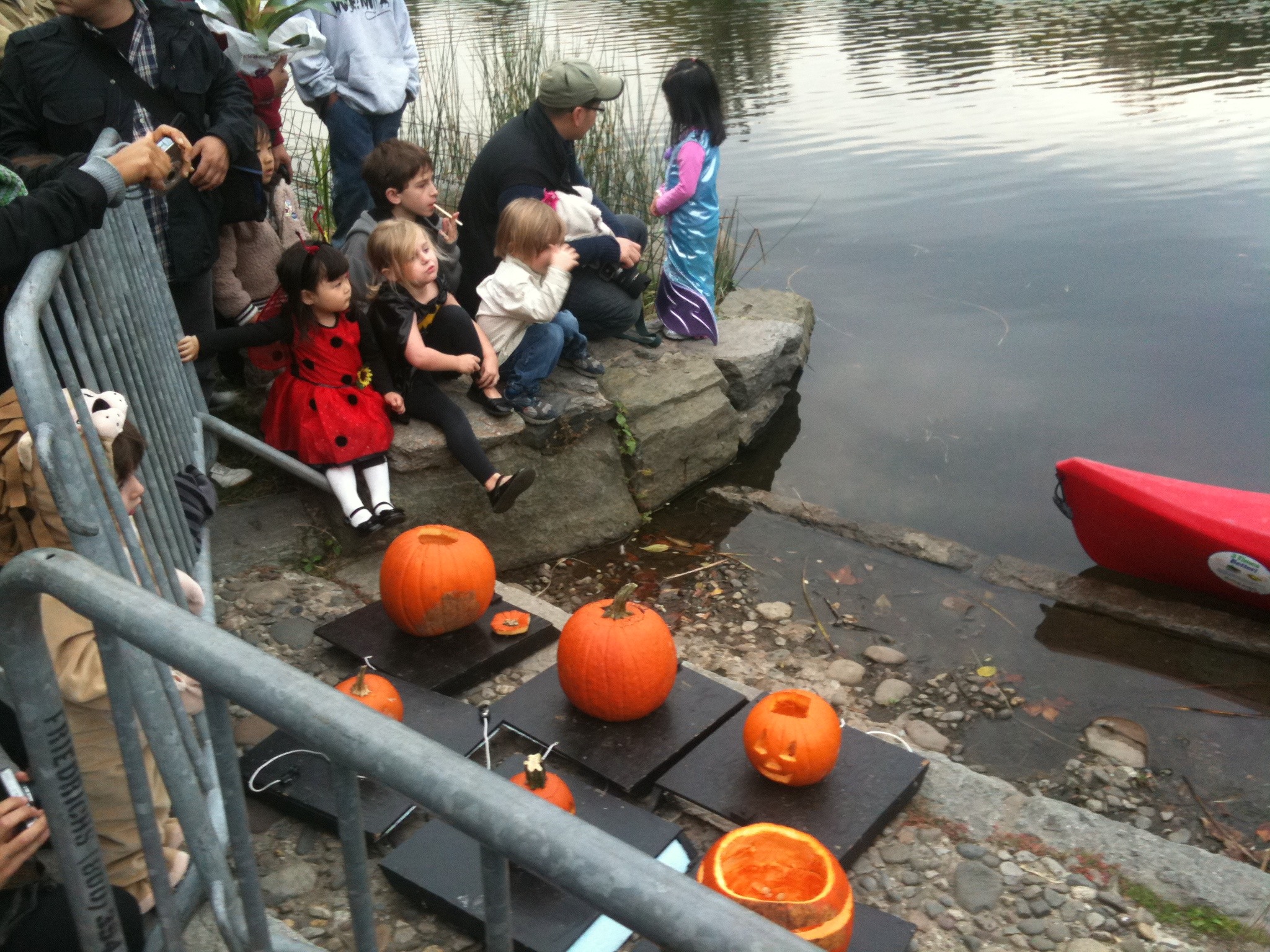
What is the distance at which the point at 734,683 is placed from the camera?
3871 millimetres

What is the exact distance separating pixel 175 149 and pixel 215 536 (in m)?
1.52

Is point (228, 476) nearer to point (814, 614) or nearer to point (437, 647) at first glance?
point (437, 647)

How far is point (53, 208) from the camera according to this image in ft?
8.34

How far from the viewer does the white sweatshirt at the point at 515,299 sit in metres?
4.80

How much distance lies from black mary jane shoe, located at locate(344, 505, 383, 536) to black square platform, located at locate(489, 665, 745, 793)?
1.22m

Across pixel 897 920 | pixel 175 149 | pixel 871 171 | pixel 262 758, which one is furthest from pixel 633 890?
pixel 871 171

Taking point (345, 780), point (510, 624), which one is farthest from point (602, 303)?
point (345, 780)

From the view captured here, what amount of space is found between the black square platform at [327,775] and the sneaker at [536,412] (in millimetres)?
Result: 1968

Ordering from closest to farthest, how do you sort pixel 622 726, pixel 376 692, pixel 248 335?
pixel 376 692
pixel 622 726
pixel 248 335

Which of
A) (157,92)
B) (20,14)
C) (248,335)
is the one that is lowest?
(248,335)

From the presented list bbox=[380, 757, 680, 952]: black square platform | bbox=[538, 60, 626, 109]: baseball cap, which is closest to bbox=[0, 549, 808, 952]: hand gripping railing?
bbox=[380, 757, 680, 952]: black square platform

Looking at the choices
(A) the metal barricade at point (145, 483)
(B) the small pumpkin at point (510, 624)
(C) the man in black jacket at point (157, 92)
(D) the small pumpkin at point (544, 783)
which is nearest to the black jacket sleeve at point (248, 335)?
(C) the man in black jacket at point (157, 92)

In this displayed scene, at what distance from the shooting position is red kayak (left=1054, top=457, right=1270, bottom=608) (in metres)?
4.81

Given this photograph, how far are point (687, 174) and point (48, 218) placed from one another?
392cm
